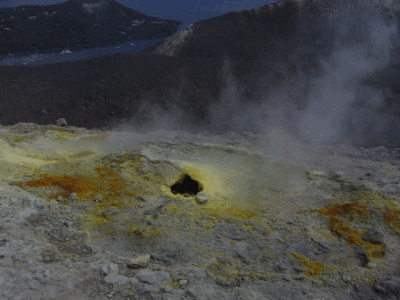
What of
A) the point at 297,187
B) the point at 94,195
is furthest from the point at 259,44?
the point at 94,195

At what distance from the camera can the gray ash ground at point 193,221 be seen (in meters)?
4.26

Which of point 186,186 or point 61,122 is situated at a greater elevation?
point 61,122

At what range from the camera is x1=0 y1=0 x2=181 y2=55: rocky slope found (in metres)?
18.9

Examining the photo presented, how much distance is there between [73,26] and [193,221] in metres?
19.1

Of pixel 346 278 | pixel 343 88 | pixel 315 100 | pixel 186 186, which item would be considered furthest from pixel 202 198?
pixel 343 88

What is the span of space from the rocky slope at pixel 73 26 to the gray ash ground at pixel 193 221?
475 inches

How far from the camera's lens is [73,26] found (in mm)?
20656

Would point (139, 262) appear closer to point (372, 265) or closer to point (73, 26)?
point (372, 265)

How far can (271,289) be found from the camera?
425 centimetres

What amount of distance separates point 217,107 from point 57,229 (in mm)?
7962

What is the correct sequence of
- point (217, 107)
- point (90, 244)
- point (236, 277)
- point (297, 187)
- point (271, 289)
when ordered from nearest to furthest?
point (271, 289) → point (236, 277) → point (90, 244) → point (297, 187) → point (217, 107)

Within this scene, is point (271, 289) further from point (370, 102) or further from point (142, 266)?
point (370, 102)

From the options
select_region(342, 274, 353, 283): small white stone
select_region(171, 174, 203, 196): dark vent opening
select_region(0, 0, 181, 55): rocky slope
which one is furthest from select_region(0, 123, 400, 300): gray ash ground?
select_region(0, 0, 181, 55): rocky slope

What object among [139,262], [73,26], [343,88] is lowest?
[139,262]
